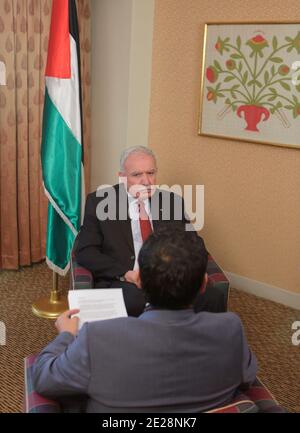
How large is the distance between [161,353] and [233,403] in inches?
10.2

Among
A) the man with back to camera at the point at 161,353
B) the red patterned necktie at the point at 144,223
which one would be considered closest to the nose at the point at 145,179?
the red patterned necktie at the point at 144,223

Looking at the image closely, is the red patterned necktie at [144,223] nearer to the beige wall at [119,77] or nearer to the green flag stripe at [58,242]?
the green flag stripe at [58,242]

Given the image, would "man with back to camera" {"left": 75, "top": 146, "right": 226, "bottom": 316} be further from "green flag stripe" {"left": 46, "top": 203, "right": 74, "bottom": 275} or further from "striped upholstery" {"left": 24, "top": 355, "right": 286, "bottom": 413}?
"striped upholstery" {"left": 24, "top": 355, "right": 286, "bottom": 413}

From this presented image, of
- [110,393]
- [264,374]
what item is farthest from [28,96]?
[110,393]

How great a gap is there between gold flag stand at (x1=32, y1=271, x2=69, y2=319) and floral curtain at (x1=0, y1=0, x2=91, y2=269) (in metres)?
0.65

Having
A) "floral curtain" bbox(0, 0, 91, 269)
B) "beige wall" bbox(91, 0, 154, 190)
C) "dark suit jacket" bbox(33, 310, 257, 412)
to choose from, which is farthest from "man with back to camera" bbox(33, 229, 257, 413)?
"beige wall" bbox(91, 0, 154, 190)

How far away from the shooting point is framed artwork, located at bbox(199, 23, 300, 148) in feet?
10.1

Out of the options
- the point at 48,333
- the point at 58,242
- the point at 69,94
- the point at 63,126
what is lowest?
the point at 48,333

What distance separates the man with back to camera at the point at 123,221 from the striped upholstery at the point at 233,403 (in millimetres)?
983

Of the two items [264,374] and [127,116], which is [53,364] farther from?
[127,116]

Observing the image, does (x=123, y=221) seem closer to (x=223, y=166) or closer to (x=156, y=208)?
(x=156, y=208)

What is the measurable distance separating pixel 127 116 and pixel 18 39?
0.98m

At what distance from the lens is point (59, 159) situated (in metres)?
2.90

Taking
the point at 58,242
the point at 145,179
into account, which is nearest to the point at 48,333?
the point at 58,242
